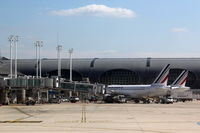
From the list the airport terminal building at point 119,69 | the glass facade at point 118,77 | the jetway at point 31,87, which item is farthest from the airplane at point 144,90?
the glass facade at point 118,77

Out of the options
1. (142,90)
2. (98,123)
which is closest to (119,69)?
(142,90)

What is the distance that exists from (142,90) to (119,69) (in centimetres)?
6855

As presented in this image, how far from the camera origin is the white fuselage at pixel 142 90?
115 meters

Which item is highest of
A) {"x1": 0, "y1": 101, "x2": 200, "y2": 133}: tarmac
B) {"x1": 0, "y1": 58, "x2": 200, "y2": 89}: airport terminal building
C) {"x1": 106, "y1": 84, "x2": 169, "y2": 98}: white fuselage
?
{"x1": 0, "y1": 58, "x2": 200, "y2": 89}: airport terminal building

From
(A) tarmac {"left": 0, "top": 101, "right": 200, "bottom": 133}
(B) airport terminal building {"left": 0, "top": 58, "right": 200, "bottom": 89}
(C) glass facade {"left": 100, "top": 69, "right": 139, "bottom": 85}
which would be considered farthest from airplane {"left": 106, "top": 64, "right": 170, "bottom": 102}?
(A) tarmac {"left": 0, "top": 101, "right": 200, "bottom": 133}

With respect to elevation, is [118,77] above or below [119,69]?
below

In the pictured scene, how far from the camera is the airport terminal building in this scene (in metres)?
178

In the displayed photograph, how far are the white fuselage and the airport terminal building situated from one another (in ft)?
200

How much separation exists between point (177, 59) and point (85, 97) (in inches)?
2635

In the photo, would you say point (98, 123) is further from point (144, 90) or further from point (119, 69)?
point (119, 69)

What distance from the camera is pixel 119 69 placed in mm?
184625

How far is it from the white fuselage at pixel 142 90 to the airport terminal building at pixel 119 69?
200 ft

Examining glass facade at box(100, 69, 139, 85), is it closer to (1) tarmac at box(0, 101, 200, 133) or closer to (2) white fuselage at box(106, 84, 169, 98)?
(2) white fuselage at box(106, 84, 169, 98)

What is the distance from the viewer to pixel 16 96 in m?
97.9
